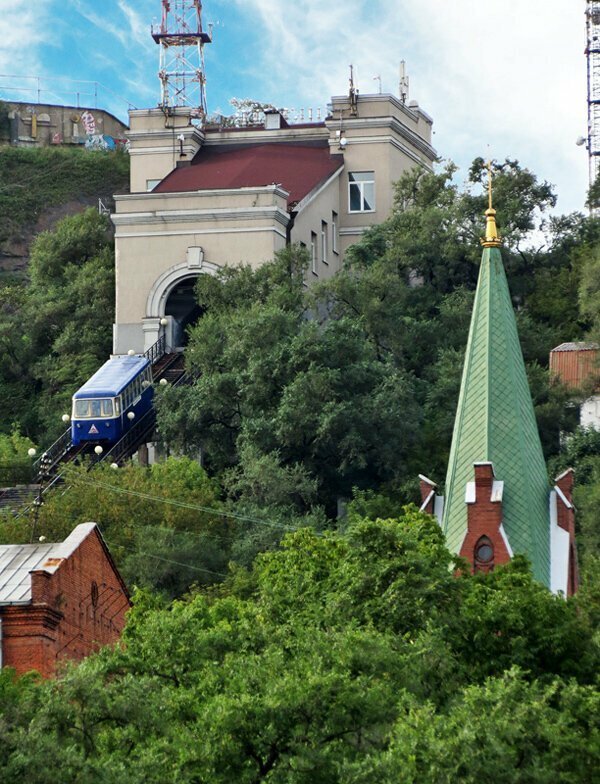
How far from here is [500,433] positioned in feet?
225

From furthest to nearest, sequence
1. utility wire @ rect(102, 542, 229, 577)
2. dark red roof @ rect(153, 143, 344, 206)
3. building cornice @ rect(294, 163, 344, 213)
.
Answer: dark red roof @ rect(153, 143, 344, 206) < building cornice @ rect(294, 163, 344, 213) < utility wire @ rect(102, 542, 229, 577)

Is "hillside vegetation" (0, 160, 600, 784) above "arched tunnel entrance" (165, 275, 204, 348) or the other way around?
the other way around

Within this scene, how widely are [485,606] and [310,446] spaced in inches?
1424

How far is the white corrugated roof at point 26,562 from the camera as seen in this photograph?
54625 millimetres

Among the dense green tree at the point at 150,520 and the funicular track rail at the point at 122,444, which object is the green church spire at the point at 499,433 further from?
the funicular track rail at the point at 122,444

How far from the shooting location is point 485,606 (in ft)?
169

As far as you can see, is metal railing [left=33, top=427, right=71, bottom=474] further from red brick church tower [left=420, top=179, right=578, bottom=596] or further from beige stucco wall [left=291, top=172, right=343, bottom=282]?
red brick church tower [left=420, top=179, right=578, bottom=596]

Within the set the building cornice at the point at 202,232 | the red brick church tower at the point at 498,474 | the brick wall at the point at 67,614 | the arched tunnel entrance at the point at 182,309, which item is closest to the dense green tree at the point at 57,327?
the arched tunnel entrance at the point at 182,309

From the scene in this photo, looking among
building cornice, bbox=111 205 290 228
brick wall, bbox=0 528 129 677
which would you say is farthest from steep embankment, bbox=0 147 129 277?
brick wall, bbox=0 528 129 677

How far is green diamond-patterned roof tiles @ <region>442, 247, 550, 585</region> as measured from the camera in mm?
66250

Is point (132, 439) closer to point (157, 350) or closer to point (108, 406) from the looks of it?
point (108, 406)

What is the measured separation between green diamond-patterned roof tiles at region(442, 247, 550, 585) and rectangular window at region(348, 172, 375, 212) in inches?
1455

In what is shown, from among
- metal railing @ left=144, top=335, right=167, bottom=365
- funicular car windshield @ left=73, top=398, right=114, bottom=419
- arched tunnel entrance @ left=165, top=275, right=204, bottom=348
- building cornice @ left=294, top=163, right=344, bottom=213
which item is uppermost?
building cornice @ left=294, top=163, right=344, bottom=213

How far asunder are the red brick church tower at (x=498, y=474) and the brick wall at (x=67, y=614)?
9.94 meters
